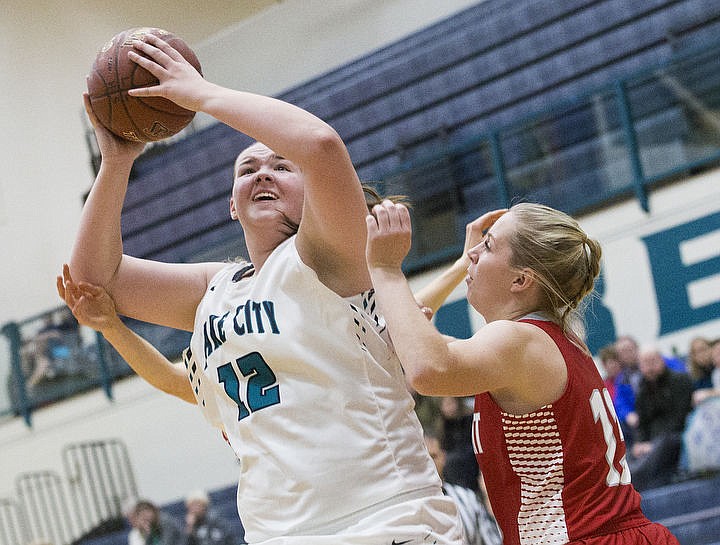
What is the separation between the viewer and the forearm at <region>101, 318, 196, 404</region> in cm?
266

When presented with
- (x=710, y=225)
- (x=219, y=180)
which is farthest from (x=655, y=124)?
(x=219, y=180)

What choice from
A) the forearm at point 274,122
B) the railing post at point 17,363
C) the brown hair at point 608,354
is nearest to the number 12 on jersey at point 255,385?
the forearm at point 274,122

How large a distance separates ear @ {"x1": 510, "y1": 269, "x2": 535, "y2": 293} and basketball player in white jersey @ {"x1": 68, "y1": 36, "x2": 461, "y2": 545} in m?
0.34

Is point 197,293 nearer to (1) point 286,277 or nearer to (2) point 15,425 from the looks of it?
(1) point 286,277

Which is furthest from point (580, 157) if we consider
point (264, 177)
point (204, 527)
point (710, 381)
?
point (264, 177)

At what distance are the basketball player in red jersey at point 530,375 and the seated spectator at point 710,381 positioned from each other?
4.03 meters

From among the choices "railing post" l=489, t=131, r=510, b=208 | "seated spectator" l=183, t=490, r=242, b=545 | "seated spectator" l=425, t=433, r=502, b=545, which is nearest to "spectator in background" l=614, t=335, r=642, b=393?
"railing post" l=489, t=131, r=510, b=208

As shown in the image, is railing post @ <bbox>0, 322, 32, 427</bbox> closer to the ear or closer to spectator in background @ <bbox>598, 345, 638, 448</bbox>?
spectator in background @ <bbox>598, 345, 638, 448</bbox>

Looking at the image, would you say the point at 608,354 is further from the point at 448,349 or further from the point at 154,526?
the point at 448,349

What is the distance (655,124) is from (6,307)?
840cm

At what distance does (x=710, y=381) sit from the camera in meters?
6.24

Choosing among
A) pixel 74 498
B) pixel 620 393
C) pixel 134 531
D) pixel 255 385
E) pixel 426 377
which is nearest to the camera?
pixel 426 377

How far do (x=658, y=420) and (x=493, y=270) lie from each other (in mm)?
4321

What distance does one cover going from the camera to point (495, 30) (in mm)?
9781
